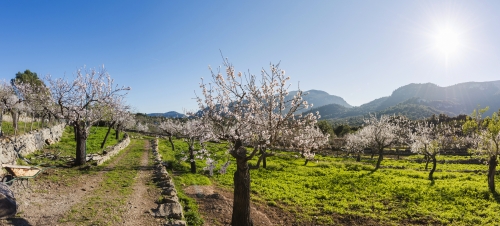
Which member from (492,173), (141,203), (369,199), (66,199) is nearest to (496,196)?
(492,173)

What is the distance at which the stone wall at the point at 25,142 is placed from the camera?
59.3ft

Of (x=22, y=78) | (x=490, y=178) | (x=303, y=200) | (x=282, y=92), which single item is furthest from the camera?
(x=22, y=78)

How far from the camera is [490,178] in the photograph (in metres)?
23.2

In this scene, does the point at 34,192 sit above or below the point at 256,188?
above

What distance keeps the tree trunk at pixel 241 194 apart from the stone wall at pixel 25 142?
15.3 meters

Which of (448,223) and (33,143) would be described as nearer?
(448,223)

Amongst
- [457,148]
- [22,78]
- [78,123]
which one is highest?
[22,78]

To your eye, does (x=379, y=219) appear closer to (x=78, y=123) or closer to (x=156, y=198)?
(x=156, y=198)

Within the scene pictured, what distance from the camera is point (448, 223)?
607 inches

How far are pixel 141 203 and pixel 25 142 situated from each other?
697 inches

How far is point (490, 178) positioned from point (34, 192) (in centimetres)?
3448

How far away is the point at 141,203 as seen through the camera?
13.6 metres

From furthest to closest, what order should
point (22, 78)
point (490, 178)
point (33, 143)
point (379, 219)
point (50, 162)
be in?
point (22, 78) < point (33, 143) < point (490, 178) < point (50, 162) < point (379, 219)

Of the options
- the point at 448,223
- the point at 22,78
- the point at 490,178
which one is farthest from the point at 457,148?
the point at 22,78
